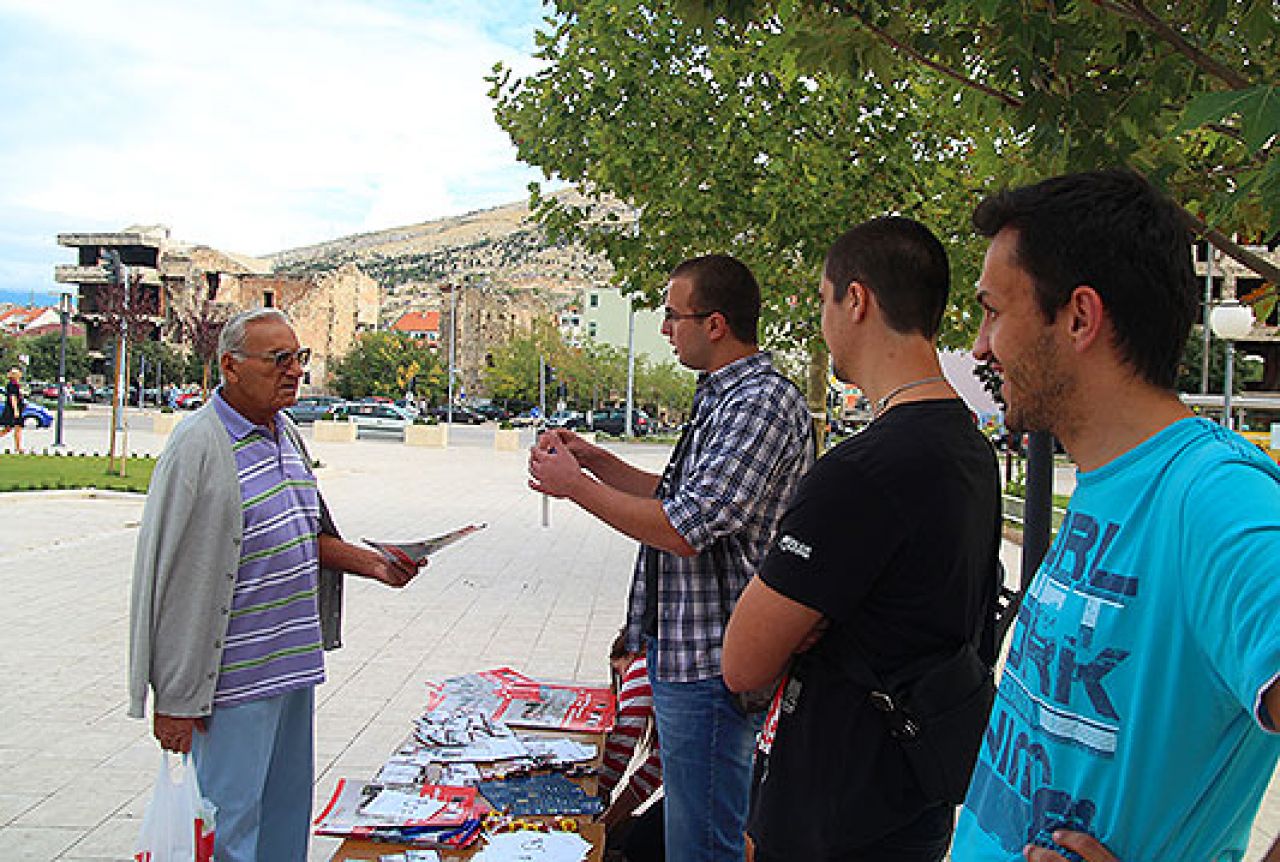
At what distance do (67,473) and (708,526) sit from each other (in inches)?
737

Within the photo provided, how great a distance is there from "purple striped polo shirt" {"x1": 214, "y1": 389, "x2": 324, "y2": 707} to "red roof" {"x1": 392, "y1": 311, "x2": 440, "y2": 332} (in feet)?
412

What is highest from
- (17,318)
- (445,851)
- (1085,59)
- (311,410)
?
(17,318)

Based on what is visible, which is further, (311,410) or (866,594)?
(311,410)

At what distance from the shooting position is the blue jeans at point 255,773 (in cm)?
309

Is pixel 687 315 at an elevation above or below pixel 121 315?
below

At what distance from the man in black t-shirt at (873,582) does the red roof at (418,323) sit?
127184 mm

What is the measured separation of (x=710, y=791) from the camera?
9.14 ft

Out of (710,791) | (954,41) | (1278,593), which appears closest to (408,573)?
(710,791)

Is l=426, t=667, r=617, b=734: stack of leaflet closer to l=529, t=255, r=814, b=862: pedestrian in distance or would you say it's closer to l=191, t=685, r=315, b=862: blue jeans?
l=191, t=685, r=315, b=862: blue jeans

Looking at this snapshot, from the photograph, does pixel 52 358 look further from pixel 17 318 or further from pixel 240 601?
pixel 240 601

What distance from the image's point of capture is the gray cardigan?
9.84 ft

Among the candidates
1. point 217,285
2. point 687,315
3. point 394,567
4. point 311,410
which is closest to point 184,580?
point 394,567

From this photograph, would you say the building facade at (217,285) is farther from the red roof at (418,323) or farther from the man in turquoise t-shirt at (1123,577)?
the man in turquoise t-shirt at (1123,577)

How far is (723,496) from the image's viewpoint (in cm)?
273
